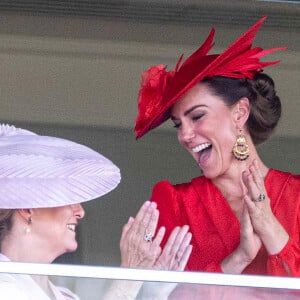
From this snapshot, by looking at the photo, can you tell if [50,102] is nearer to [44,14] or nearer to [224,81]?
[44,14]

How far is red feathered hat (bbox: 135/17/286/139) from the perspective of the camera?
367 centimetres

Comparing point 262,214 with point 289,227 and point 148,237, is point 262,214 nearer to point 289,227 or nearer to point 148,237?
point 289,227

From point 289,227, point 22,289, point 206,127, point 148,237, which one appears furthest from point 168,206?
point 22,289

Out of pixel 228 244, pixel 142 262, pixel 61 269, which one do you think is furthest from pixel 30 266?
pixel 228 244

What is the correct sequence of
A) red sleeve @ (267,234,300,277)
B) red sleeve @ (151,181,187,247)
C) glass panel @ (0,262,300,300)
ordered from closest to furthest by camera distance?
glass panel @ (0,262,300,300) < red sleeve @ (267,234,300,277) < red sleeve @ (151,181,187,247)

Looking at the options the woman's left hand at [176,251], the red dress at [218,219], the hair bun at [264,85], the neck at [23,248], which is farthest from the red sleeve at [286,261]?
the neck at [23,248]

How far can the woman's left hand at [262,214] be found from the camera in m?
3.49

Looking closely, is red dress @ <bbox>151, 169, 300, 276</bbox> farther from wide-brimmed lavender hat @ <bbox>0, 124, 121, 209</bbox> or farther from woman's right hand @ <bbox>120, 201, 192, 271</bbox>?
wide-brimmed lavender hat @ <bbox>0, 124, 121, 209</bbox>

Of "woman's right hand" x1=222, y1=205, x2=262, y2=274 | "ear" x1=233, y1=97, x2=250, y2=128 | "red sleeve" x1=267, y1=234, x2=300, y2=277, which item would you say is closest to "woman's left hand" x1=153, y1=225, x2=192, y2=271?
"woman's right hand" x1=222, y1=205, x2=262, y2=274

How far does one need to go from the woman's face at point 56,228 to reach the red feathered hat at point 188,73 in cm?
41

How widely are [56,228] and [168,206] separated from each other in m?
0.34

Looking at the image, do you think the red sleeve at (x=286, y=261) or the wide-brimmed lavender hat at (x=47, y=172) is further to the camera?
the wide-brimmed lavender hat at (x=47, y=172)

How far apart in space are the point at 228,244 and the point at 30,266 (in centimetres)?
70

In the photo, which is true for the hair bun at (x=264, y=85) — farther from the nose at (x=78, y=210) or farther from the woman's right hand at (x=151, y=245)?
the nose at (x=78, y=210)
